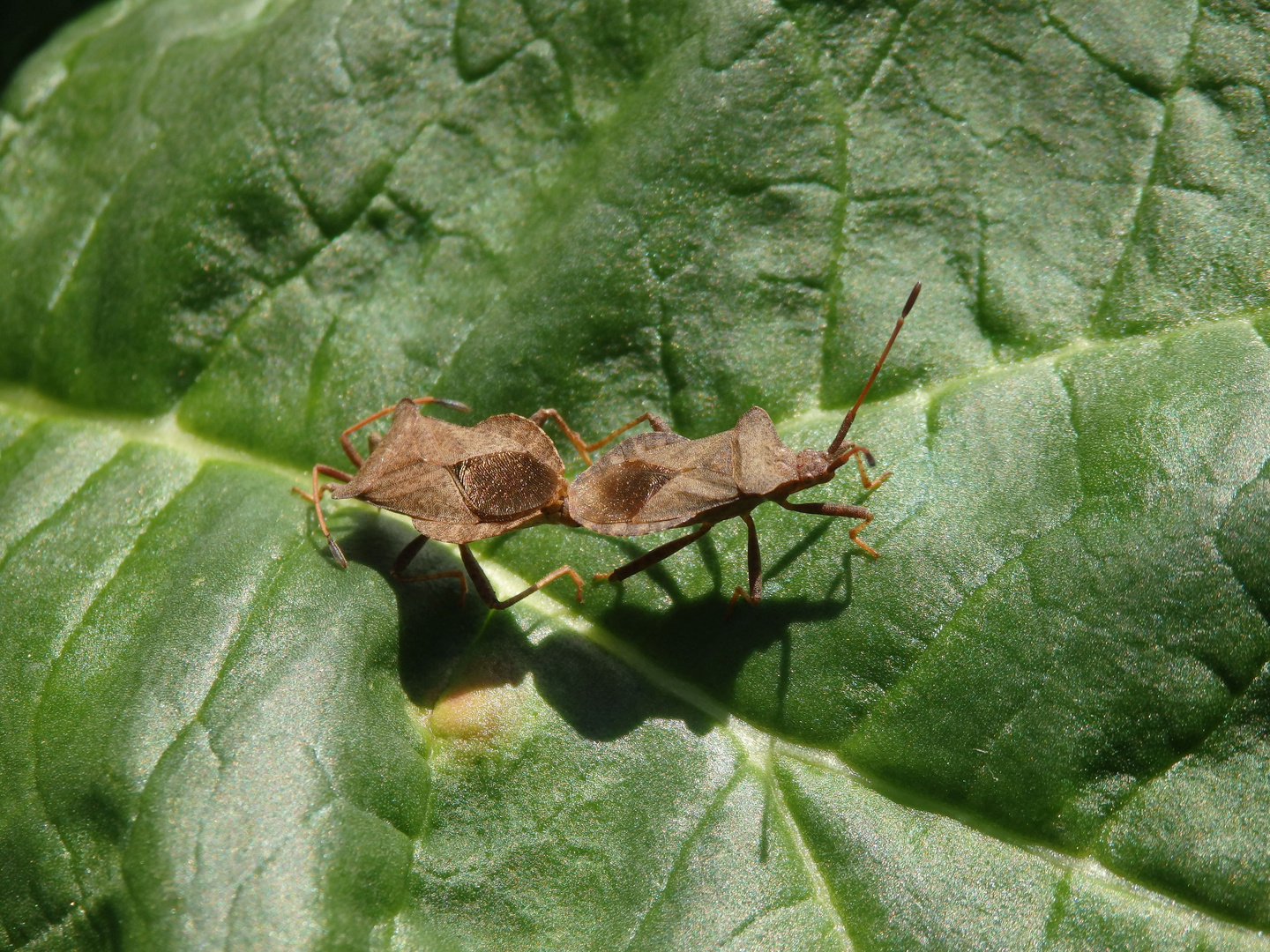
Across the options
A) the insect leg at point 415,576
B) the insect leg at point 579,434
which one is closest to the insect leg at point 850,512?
the insect leg at point 579,434

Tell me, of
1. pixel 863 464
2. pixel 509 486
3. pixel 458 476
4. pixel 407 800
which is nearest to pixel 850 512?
pixel 863 464

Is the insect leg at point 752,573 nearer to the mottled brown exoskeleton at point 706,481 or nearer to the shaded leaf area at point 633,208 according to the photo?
the mottled brown exoskeleton at point 706,481

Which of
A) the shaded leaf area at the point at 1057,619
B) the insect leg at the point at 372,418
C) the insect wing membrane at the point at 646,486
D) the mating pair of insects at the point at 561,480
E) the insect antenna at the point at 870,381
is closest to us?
the shaded leaf area at the point at 1057,619

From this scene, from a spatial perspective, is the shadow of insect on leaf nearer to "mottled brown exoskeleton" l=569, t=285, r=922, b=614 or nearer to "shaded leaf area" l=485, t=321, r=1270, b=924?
"shaded leaf area" l=485, t=321, r=1270, b=924

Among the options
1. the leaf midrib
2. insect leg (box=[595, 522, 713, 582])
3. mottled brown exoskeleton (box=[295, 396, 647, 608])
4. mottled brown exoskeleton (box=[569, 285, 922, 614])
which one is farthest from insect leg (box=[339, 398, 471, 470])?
insect leg (box=[595, 522, 713, 582])

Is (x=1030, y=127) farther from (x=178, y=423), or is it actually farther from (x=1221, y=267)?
(x=178, y=423)

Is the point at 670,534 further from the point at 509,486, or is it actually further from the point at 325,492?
the point at 325,492

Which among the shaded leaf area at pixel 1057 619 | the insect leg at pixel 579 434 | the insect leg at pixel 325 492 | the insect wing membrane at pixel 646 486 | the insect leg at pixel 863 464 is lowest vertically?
the shaded leaf area at pixel 1057 619
